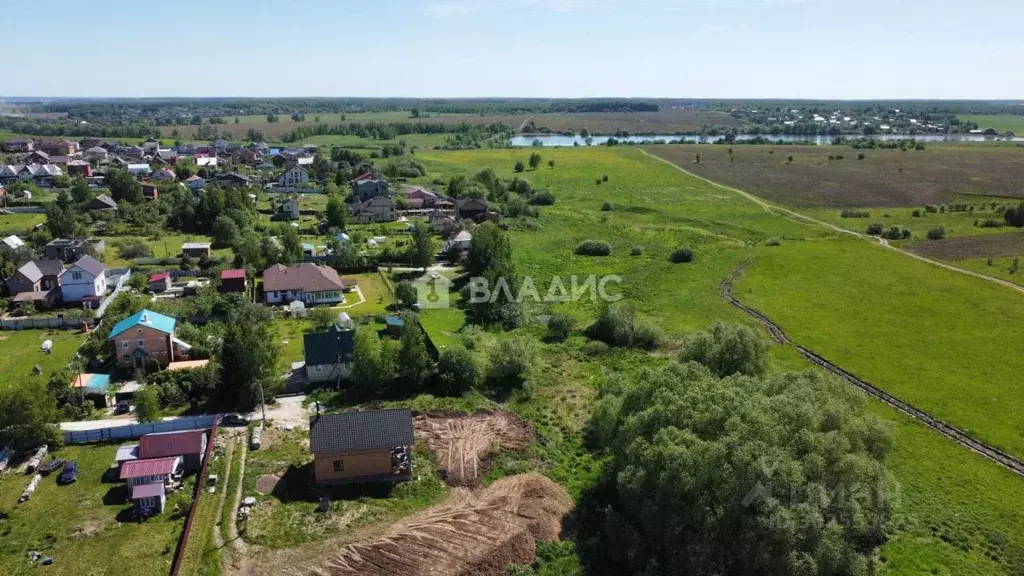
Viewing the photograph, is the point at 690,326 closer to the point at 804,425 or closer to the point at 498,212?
the point at 804,425

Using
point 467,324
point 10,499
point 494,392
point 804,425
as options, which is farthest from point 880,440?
point 10,499

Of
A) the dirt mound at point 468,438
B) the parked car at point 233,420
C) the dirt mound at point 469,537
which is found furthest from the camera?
the parked car at point 233,420

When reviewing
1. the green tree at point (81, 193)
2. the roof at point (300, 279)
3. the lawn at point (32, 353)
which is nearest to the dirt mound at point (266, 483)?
the lawn at point (32, 353)

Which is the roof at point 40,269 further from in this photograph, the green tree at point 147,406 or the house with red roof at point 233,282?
the green tree at point 147,406

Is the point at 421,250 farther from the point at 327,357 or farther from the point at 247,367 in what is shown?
the point at 247,367

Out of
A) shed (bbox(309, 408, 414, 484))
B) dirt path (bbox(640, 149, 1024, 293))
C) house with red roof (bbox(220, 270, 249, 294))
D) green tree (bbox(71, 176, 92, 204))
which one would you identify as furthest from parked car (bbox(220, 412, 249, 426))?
green tree (bbox(71, 176, 92, 204))

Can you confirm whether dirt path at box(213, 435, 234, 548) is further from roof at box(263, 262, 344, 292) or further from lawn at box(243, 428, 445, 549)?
roof at box(263, 262, 344, 292)
